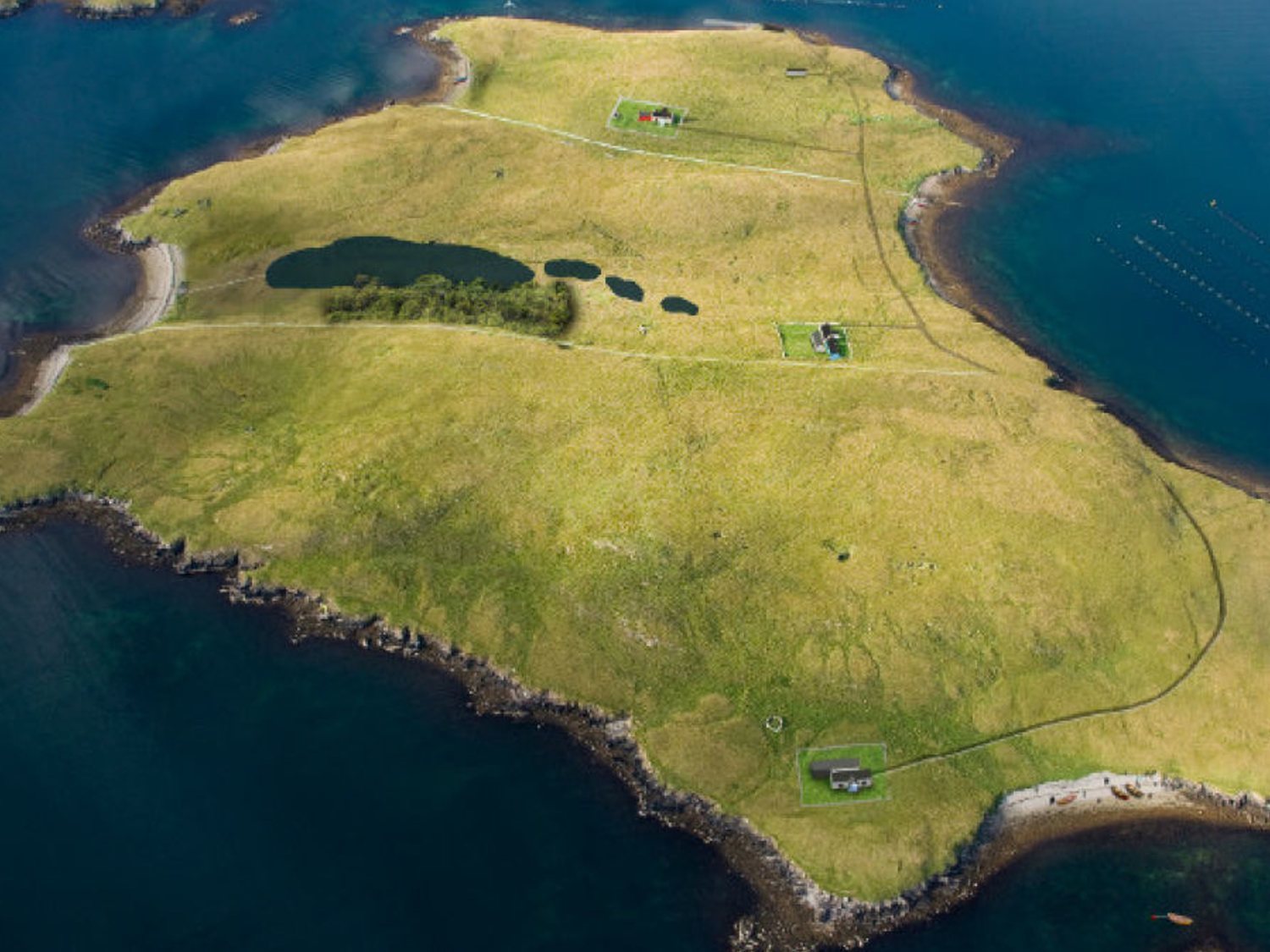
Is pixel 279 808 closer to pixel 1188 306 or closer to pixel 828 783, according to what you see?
pixel 828 783

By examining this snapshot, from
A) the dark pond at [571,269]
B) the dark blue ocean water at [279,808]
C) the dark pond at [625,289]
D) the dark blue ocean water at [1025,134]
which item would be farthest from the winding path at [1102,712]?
the dark pond at [571,269]

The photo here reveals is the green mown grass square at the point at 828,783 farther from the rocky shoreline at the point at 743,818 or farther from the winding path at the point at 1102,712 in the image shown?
the rocky shoreline at the point at 743,818

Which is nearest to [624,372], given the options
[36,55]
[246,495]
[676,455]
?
[676,455]

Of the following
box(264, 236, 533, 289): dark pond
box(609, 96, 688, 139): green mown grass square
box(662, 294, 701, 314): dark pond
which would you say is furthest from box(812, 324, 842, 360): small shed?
box(609, 96, 688, 139): green mown grass square

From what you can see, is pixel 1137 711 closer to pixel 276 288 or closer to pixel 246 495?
pixel 246 495

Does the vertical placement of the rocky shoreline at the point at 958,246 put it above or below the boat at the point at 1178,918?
above

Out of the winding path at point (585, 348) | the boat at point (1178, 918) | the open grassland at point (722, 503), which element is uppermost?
the winding path at point (585, 348)
